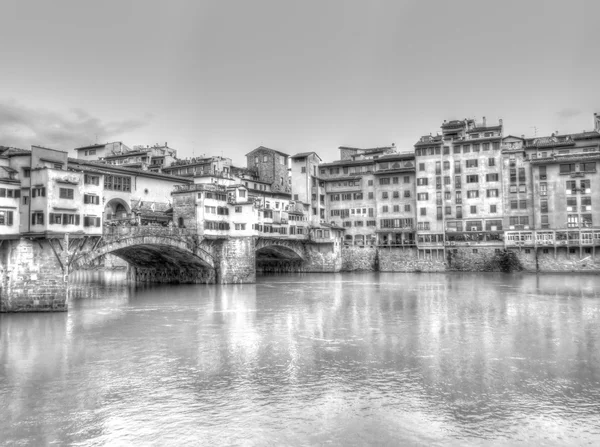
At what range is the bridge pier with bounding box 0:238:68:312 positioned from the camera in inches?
1390

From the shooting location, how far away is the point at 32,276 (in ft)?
117

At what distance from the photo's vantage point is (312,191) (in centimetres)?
9525

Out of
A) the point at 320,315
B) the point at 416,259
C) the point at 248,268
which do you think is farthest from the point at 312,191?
the point at 320,315

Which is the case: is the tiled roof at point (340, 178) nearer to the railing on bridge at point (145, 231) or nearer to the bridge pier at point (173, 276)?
the bridge pier at point (173, 276)

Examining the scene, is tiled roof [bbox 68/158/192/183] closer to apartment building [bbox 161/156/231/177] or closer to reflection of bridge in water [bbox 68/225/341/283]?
reflection of bridge in water [bbox 68/225/341/283]

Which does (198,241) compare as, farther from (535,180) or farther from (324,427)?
(535,180)

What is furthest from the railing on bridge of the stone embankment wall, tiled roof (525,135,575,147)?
tiled roof (525,135,575,147)

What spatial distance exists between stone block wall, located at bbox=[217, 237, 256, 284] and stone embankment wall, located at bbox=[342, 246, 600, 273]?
108 feet

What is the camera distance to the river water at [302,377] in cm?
1502

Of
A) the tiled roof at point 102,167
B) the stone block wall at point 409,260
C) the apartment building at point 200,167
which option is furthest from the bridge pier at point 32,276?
the stone block wall at point 409,260

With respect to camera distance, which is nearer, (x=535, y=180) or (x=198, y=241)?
(x=198, y=241)

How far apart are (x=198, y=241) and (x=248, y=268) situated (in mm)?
7858

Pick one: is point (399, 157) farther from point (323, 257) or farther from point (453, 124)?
point (323, 257)

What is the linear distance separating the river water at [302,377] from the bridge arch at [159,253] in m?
9.74
